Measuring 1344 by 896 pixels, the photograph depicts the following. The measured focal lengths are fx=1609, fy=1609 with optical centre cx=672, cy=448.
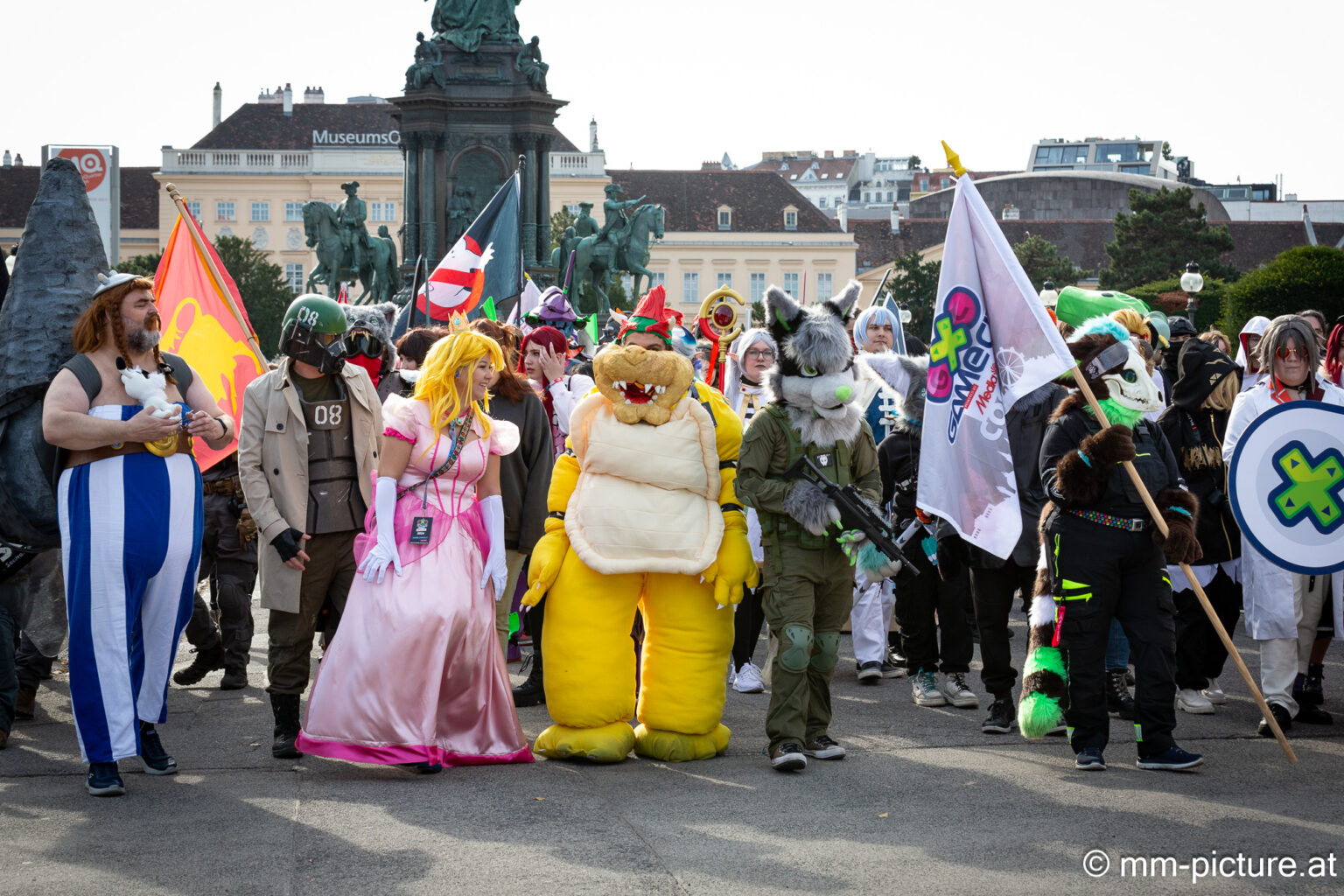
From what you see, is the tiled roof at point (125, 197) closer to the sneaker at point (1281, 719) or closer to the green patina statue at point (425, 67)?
the green patina statue at point (425, 67)

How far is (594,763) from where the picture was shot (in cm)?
666

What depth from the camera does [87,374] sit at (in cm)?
616

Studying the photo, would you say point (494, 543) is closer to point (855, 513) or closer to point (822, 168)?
point (855, 513)

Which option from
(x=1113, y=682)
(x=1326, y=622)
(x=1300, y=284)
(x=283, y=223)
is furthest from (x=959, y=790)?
(x=283, y=223)

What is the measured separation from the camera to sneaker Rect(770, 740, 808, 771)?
21.1 feet

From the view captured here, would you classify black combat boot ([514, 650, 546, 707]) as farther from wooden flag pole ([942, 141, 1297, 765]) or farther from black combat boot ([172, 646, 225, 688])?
wooden flag pole ([942, 141, 1297, 765])

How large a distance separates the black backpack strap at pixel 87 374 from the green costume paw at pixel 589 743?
2.29 meters

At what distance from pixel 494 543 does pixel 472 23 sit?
2616cm

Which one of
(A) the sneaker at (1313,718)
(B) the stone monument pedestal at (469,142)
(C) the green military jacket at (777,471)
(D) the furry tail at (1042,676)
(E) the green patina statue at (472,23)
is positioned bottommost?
(A) the sneaker at (1313,718)

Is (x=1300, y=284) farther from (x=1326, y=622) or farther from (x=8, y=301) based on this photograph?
(x=8, y=301)

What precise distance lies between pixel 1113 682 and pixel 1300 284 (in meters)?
16.5

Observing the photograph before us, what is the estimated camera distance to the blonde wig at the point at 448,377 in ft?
21.7

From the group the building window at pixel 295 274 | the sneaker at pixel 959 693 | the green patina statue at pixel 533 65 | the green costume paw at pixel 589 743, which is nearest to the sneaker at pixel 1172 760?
the sneaker at pixel 959 693

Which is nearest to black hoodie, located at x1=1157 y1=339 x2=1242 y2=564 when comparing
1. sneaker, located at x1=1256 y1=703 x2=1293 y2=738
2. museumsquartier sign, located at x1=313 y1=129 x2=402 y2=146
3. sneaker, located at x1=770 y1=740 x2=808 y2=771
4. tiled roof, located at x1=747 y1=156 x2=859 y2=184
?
sneaker, located at x1=1256 y1=703 x2=1293 y2=738
